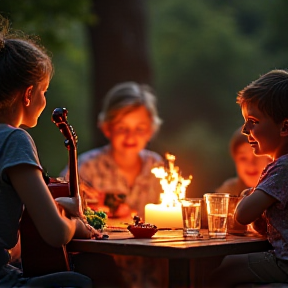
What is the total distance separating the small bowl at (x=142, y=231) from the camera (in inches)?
145

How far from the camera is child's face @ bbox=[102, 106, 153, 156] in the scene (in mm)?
6715

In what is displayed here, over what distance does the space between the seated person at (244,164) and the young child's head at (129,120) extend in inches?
33.4

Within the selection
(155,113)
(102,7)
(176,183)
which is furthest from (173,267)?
(102,7)

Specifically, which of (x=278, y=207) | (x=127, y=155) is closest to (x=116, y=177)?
(x=127, y=155)

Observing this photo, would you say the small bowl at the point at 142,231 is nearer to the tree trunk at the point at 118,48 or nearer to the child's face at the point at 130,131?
the child's face at the point at 130,131

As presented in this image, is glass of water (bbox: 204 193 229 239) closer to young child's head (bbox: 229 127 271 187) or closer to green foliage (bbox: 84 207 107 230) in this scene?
→ green foliage (bbox: 84 207 107 230)

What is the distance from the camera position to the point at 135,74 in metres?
10.4

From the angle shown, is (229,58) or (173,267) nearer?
(173,267)

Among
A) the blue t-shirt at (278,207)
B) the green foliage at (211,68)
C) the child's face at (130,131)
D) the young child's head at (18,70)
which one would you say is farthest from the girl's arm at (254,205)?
the green foliage at (211,68)

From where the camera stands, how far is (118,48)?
35.0 feet

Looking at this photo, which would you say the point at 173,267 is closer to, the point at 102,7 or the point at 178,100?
the point at 102,7

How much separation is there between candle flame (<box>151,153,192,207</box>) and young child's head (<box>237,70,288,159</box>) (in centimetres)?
59


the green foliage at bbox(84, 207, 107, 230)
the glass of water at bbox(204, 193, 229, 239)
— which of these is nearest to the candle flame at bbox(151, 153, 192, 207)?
the green foliage at bbox(84, 207, 107, 230)

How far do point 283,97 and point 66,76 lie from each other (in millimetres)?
17829
